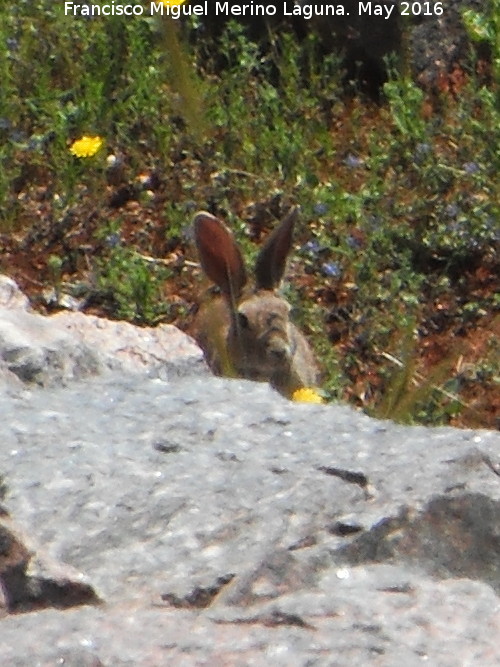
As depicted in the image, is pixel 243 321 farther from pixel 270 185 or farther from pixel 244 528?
pixel 244 528

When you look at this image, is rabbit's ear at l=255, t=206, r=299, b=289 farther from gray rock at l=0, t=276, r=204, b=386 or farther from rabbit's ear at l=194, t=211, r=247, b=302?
gray rock at l=0, t=276, r=204, b=386

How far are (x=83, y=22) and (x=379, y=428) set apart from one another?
527cm

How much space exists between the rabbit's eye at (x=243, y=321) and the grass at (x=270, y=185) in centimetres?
34

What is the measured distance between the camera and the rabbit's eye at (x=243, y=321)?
234 inches

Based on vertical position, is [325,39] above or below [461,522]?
above

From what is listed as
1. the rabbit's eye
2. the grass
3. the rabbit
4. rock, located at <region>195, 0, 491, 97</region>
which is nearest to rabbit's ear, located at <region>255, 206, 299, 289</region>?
the rabbit

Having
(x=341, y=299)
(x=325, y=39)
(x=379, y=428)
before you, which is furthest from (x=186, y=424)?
(x=325, y=39)

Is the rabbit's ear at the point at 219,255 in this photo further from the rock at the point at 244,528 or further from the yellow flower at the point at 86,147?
the rock at the point at 244,528

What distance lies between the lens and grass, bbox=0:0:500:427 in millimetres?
6406

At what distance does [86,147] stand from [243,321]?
1624mm

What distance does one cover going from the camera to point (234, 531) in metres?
2.84

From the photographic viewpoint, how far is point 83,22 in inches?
321

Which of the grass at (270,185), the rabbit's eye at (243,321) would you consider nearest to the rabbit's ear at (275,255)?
the rabbit's eye at (243,321)

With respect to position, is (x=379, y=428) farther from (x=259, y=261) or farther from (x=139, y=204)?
(x=139, y=204)
